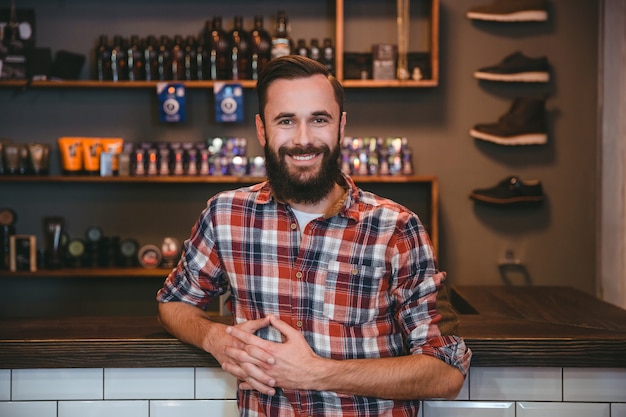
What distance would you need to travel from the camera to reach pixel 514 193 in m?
3.72

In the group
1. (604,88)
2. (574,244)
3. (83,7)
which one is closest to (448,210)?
(574,244)

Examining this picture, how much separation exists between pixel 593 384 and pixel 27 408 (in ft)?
4.29

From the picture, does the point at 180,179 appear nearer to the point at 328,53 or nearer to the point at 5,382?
the point at 328,53

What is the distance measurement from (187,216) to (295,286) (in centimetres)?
254

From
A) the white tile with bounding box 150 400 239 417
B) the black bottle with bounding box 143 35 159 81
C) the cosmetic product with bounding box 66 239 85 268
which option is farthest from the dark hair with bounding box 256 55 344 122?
the cosmetic product with bounding box 66 239 85 268

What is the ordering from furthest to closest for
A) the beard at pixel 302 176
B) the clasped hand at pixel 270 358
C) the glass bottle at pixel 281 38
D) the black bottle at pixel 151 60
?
the black bottle at pixel 151 60, the glass bottle at pixel 281 38, the beard at pixel 302 176, the clasped hand at pixel 270 358

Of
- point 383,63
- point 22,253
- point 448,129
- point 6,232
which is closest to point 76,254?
point 22,253

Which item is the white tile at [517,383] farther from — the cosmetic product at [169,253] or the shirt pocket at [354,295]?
the cosmetic product at [169,253]

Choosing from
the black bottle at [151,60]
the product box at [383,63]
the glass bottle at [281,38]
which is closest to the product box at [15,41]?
the black bottle at [151,60]

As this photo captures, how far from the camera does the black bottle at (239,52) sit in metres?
3.60

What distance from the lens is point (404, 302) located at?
1.42 m

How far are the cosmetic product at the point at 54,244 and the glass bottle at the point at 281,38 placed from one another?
1.44 m

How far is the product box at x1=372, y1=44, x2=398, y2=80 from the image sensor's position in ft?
11.9

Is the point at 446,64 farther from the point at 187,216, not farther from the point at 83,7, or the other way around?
the point at 83,7
